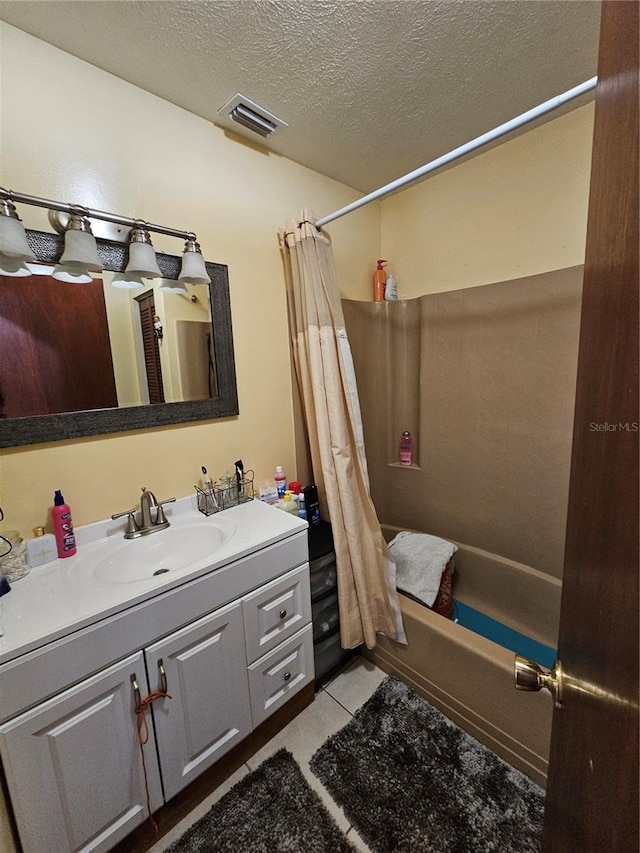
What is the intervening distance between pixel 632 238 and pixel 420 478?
6.33ft

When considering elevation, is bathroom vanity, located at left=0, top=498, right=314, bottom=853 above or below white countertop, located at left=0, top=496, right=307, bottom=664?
below

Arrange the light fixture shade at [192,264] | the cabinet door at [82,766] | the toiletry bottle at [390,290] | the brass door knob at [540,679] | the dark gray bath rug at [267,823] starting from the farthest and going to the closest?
the toiletry bottle at [390,290] < the light fixture shade at [192,264] < the dark gray bath rug at [267,823] < the cabinet door at [82,766] < the brass door knob at [540,679]

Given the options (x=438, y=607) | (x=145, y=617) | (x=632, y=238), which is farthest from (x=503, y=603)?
(x=632, y=238)

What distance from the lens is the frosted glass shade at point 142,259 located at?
1.15 m

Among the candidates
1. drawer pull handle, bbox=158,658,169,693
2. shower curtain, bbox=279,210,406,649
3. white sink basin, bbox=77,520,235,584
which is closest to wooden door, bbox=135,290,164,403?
white sink basin, bbox=77,520,235,584

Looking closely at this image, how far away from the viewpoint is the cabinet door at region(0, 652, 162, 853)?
0.77 m

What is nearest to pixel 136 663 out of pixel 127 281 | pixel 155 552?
pixel 155 552

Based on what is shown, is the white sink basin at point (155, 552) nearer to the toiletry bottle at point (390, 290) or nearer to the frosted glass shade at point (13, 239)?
the frosted glass shade at point (13, 239)

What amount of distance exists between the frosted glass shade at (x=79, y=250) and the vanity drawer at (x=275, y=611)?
3.93 ft

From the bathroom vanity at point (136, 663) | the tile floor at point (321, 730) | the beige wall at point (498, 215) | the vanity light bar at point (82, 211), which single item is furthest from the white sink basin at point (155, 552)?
the beige wall at point (498, 215)

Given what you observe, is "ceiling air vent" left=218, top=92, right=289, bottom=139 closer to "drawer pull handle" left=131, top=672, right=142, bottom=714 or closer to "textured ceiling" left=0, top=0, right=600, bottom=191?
"textured ceiling" left=0, top=0, right=600, bottom=191

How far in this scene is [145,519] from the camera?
1.28 metres

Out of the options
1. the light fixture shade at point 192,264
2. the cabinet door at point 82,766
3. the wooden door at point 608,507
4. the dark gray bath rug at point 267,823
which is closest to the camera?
the wooden door at point 608,507

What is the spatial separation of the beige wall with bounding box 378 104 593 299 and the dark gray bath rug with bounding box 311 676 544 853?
2.04 meters
